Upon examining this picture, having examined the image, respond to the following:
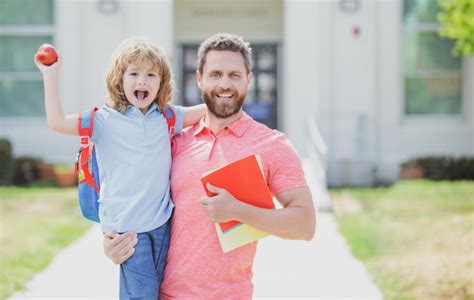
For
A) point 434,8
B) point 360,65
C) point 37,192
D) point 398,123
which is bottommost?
point 37,192

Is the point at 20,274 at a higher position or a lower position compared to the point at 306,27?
lower

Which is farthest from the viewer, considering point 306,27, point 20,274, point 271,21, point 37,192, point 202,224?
point 271,21

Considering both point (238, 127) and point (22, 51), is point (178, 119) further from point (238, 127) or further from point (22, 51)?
point (22, 51)

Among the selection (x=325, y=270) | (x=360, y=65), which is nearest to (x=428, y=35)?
(x=360, y=65)

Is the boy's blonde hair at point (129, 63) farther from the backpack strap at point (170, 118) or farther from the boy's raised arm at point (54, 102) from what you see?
the boy's raised arm at point (54, 102)

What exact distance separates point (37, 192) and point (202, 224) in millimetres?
10696

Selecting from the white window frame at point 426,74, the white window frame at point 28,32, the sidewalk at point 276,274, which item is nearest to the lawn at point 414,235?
the sidewalk at point 276,274

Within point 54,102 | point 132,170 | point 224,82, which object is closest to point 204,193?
point 132,170

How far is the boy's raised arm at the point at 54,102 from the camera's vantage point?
9.51ft

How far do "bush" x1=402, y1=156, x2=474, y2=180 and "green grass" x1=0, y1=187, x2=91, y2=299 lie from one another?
6605 mm

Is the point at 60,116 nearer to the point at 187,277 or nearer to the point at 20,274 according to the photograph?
the point at 187,277

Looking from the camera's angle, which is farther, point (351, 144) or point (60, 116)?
point (351, 144)

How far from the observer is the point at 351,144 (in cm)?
1470

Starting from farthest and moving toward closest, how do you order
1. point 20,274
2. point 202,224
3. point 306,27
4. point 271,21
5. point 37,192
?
point 271,21 < point 306,27 < point 37,192 < point 20,274 < point 202,224
